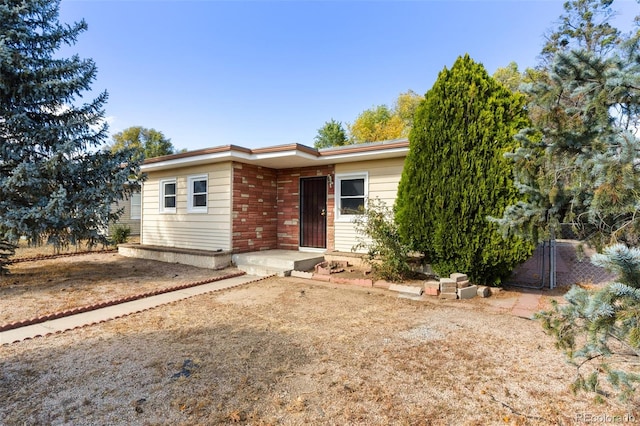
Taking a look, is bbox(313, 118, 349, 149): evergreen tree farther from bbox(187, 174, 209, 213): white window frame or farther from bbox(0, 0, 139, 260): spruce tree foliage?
bbox(0, 0, 139, 260): spruce tree foliage

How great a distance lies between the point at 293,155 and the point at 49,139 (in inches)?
187

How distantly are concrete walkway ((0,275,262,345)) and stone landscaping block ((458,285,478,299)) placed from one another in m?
4.10

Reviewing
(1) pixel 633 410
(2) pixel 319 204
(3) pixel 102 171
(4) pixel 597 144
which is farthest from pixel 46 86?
(1) pixel 633 410

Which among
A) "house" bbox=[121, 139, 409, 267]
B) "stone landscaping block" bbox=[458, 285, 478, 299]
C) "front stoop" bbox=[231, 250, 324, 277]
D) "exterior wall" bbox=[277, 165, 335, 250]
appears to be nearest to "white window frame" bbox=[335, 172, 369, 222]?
"house" bbox=[121, 139, 409, 267]

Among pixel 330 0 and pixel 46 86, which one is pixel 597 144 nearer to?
pixel 46 86

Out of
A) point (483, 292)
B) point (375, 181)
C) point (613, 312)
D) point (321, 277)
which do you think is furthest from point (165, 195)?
point (613, 312)

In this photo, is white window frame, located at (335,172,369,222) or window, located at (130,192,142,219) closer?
white window frame, located at (335,172,369,222)

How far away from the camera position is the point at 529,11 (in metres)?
8.19

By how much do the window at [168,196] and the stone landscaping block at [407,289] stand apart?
7029 millimetres

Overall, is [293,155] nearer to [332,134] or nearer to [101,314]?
[101,314]

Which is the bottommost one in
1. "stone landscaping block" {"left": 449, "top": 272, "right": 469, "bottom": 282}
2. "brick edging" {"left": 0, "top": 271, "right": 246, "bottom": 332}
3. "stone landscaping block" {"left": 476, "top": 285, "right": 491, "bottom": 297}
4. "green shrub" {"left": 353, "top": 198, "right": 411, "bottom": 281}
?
"brick edging" {"left": 0, "top": 271, "right": 246, "bottom": 332}

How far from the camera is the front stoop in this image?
284 inches

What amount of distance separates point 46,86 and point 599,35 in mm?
23648

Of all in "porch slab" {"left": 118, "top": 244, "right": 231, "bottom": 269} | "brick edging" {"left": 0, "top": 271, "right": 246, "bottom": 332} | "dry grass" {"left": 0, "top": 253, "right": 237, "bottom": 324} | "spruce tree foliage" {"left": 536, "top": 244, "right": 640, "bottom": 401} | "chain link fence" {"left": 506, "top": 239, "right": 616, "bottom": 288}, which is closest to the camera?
"spruce tree foliage" {"left": 536, "top": 244, "right": 640, "bottom": 401}
